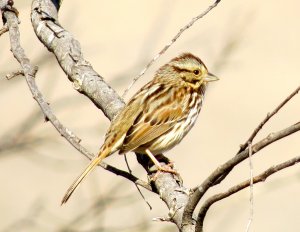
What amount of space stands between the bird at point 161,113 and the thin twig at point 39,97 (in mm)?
618

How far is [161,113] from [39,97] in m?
1.46

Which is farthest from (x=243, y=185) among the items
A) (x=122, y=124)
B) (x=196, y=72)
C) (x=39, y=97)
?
(x=196, y=72)

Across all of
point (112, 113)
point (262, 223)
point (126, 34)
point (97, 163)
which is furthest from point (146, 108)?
point (126, 34)

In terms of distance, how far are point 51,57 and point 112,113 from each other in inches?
19.0

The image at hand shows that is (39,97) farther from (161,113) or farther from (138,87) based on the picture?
(138,87)

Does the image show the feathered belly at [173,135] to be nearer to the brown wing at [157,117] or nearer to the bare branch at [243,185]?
the brown wing at [157,117]

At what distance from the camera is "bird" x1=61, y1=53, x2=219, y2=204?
5672mm

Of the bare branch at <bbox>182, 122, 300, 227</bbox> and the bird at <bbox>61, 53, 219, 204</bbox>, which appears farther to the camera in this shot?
the bird at <bbox>61, 53, 219, 204</bbox>

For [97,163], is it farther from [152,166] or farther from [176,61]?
[176,61]

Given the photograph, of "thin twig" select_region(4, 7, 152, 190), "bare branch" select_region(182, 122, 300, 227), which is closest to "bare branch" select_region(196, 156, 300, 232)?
"bare branch" select_region(182, 122, 300, 227)

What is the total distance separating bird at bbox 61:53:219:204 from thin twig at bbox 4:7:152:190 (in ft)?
2.03

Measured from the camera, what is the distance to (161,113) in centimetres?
607

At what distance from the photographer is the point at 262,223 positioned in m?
11.2

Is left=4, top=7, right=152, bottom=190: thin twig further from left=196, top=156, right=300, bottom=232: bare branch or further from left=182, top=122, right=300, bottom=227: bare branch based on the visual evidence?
left=196, top=156, right=300, bottom=232: bare branch
